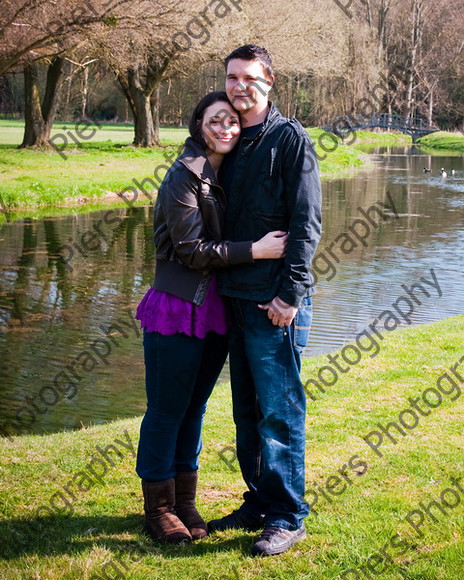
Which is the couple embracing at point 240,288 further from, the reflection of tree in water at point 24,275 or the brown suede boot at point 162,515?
the reflection of tree in water at point 24,275

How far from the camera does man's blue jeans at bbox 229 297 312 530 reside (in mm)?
3609

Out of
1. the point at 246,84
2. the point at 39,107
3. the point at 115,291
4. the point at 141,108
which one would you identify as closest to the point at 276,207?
the point at 246,84

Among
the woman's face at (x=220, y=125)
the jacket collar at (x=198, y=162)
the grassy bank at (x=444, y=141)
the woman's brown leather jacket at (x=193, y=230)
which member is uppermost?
the woman's face at (x=220, y=125)

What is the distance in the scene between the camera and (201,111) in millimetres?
3678

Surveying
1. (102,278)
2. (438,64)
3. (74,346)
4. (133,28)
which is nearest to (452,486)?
(74,346)

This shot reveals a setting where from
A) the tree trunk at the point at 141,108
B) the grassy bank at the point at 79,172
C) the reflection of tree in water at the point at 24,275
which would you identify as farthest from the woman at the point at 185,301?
the tree trunk at the point at 141,108

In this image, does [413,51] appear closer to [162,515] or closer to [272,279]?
[272,279]

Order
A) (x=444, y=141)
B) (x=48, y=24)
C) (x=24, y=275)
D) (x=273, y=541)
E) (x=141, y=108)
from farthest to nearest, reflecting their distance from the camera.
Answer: (x=444, y=141) < (x=141, y=108) < (x=48, y=24) < (x=24, y=275) < (x=273, y=541)

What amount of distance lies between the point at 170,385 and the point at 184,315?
0.33 meters

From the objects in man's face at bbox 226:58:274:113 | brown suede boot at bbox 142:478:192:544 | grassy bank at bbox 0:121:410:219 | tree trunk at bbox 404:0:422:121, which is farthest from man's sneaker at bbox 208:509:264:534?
tree trunk at bbox 404:0:422:121

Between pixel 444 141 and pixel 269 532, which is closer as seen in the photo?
pixel 269 532

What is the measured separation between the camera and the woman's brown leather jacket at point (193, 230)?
3566 mm

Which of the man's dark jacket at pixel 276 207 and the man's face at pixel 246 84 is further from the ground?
the man's face at pixel 246 84

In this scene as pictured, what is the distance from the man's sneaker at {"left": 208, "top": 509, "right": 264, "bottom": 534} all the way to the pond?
3.02 metres
